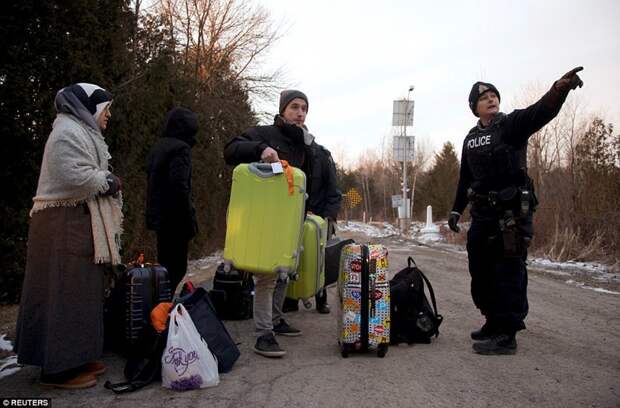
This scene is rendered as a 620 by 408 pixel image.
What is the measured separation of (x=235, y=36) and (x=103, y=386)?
19228 millimetres

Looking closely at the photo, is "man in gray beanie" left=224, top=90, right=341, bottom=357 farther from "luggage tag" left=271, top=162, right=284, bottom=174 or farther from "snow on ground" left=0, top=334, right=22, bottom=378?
"snow on ground" left=0, top=334, right=22, bottom=378

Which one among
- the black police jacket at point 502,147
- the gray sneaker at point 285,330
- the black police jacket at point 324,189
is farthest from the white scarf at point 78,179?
the black police jacket at point 502,147

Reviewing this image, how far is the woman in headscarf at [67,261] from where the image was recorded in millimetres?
3221

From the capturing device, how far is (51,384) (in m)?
3.27

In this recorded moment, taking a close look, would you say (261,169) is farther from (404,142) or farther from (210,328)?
(404,142)

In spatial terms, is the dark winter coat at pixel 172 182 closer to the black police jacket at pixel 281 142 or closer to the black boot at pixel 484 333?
the black police jacket at pixel 281 142

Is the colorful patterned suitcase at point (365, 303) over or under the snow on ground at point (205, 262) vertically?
over

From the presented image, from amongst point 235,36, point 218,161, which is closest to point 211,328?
point 218,161

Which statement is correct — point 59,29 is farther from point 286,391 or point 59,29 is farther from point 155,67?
point 286,391

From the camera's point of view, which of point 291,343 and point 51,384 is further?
point 291,343

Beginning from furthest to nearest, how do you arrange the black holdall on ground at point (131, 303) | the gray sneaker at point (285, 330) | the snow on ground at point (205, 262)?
the snow on ground at point (205, 262) → the gray sneaker at point (285, 330) → the black holdall on ground at point (131, 303)

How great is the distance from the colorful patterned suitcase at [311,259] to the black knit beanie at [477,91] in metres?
1.77

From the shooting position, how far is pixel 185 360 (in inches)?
127

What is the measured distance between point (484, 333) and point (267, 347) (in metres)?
2.01
